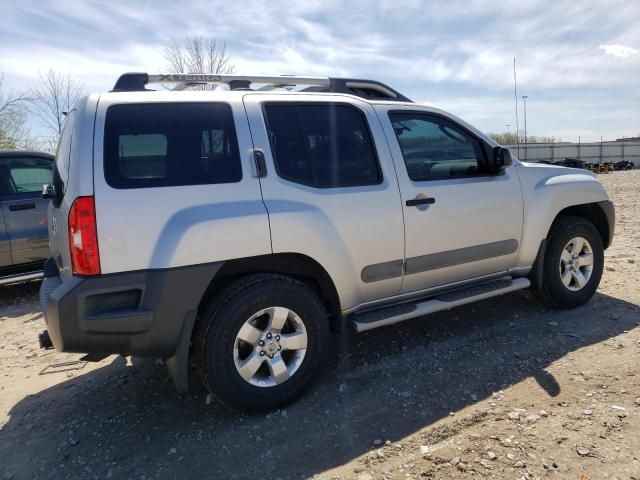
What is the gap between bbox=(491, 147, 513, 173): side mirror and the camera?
380 cm

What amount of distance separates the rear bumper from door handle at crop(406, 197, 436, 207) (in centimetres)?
144

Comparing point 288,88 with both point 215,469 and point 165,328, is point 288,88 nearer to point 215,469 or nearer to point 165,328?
point 165,328

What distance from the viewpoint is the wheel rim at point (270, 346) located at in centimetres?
284

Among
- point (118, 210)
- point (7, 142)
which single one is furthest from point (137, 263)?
point (7, 142)

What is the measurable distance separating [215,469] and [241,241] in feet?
4.06

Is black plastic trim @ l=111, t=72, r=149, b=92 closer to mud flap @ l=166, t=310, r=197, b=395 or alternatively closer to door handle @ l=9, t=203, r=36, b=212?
mud flap @ l=166, t=310, r=197, b=395

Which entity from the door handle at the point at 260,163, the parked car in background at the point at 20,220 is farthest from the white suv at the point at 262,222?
the parked car in background at the point at 20,220

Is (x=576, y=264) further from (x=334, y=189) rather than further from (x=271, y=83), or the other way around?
(x=271, y=83)

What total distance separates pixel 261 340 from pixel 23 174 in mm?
4617

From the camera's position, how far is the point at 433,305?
11.6ft

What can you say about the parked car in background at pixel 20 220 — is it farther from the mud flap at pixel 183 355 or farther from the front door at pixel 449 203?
the front door at pixel 449 203

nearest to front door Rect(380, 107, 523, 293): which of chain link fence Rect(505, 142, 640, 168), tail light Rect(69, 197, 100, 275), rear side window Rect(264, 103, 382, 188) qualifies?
rear side window Rect(264, 103, 382, 188)

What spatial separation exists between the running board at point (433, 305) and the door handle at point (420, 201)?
0.76 metres

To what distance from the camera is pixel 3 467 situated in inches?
104
